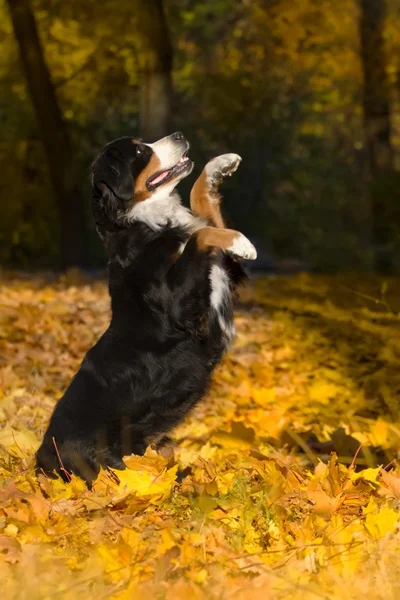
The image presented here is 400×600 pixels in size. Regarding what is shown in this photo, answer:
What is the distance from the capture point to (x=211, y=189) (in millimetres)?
5098

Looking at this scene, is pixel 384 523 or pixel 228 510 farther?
pixel 228 510

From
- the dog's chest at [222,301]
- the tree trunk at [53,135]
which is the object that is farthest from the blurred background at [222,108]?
the dog's chest at [222,301]

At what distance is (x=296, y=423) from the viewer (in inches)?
236

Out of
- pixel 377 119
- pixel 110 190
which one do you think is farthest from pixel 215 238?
pixel 377 119

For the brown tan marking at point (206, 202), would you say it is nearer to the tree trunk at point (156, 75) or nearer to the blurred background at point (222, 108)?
the blurred background at point (222, 108)

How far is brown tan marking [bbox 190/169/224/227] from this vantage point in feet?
16.7

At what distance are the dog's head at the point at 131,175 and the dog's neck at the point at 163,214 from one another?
1 centimetres

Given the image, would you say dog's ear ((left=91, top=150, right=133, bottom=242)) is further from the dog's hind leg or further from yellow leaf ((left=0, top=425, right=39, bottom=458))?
yellow leaf ((left=0, top=425, right=39, bottom=458))

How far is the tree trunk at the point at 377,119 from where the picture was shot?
1559cm

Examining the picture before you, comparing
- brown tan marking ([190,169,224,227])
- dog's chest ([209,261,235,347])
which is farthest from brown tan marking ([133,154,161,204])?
dog's chest ([209,261,235,347])

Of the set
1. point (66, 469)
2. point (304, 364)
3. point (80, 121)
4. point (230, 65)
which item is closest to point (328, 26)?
point (230, 65)

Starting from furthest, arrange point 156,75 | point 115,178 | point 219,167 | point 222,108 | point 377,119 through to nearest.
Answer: point 222,108 < point 377,119 < point 156,75 < point 219,167 < point 115,178

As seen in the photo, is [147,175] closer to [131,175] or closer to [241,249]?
[131,175]

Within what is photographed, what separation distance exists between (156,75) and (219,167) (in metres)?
10.0
